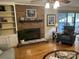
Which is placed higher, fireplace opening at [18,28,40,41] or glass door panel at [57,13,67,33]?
glass door panel at [57,13,67,33]

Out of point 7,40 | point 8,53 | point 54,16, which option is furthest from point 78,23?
point 8,53

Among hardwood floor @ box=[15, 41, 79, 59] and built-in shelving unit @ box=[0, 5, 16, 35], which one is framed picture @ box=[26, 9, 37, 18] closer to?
built-in shelving unit @ box=[0, 5, 16, 35]

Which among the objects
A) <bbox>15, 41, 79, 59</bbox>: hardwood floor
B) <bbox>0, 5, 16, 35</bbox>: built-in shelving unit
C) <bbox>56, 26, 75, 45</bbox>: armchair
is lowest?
<bbox>15, 41, 79, 59</bbox>: hardwood floor

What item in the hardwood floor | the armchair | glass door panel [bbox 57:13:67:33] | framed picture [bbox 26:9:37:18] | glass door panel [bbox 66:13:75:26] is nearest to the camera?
the hardwood floor

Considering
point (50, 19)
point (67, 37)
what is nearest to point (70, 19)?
point (50, 19)

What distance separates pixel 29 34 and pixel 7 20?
156 centimetres

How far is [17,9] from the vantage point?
6477 mm

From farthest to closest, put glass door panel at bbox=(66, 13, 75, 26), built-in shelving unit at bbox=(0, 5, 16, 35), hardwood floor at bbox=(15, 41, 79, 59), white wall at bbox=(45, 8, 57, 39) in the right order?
1. glass door panel at bbox=(66, 13, 75, 26)
2. white wall at bbox=(45, 8, 57, 39)
3. built-in shelving unit at bbox=(0, 5, 16, 35)
4. hardwood floor at bbox=(15, 41, 79, 59)

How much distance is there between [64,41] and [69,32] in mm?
777

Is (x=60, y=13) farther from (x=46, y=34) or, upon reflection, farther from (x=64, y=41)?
(x=64, y=41)

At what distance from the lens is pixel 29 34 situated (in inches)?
274

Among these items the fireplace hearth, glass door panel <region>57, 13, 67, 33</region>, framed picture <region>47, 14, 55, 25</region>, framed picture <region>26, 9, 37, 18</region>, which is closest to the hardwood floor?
the fireplace hearth

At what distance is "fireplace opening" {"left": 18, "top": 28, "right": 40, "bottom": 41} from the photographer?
661cm

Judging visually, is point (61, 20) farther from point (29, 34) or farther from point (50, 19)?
point (29, 34)
